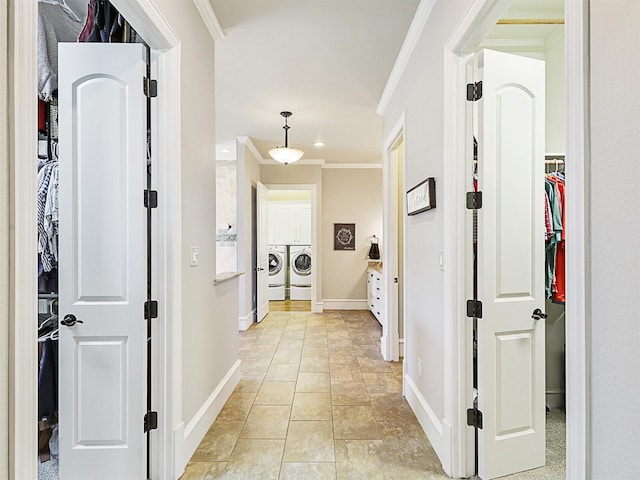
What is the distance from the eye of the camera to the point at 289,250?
8.60 m

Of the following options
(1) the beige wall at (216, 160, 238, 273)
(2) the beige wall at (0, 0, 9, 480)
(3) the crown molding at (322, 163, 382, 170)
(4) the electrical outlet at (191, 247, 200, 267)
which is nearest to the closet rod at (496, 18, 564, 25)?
(4) the electrical outlet at (191, 247, 200, 267)

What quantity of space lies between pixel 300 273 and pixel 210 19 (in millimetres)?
6376

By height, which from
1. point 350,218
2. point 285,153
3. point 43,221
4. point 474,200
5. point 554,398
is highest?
point 285,153

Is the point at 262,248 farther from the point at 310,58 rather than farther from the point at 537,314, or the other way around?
the point at 537,314

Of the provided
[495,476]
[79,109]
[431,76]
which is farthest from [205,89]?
[495,476]

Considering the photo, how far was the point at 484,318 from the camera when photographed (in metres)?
1.83

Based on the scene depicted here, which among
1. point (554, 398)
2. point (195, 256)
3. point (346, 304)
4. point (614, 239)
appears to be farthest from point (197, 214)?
point (346, 304)

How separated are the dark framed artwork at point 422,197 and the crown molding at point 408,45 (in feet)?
3.45

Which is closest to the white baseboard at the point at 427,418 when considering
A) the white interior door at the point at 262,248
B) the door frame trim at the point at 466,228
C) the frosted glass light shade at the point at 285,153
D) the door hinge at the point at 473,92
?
the door frame trim at the point at 466,228

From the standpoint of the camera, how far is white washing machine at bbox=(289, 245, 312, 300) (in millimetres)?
8297

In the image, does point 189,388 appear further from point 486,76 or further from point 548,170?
point 548,170

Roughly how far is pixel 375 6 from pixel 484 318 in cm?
202

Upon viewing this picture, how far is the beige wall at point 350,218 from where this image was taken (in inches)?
272

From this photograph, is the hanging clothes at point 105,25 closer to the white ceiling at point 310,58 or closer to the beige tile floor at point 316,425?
the white ceiling at point 310,58
